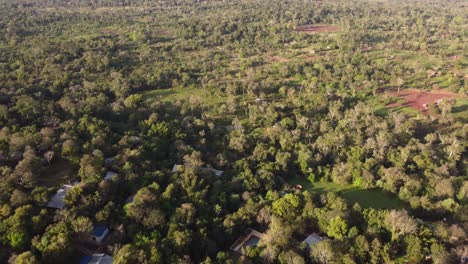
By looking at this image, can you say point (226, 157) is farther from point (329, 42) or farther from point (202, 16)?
point (202, 16)

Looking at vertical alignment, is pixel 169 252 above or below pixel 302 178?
above

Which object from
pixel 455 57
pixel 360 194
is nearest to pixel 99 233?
pixel 360 194

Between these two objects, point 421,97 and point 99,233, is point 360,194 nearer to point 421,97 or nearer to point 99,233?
point 99,233

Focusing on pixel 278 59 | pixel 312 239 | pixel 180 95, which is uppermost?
pixel 312 239

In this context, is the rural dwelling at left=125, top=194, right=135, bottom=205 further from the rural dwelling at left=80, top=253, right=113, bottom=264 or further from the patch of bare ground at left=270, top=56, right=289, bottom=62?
the patch of bare ground at left=270, top=56, right=289, bottom=62

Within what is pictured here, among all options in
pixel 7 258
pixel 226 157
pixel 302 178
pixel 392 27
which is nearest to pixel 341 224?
pixel 302 178

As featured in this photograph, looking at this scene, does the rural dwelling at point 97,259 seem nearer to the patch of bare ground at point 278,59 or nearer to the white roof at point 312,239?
the white roof at point 312,239

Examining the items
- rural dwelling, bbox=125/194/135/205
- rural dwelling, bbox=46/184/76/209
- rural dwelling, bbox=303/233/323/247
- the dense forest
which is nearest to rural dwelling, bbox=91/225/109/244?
the dense forest
